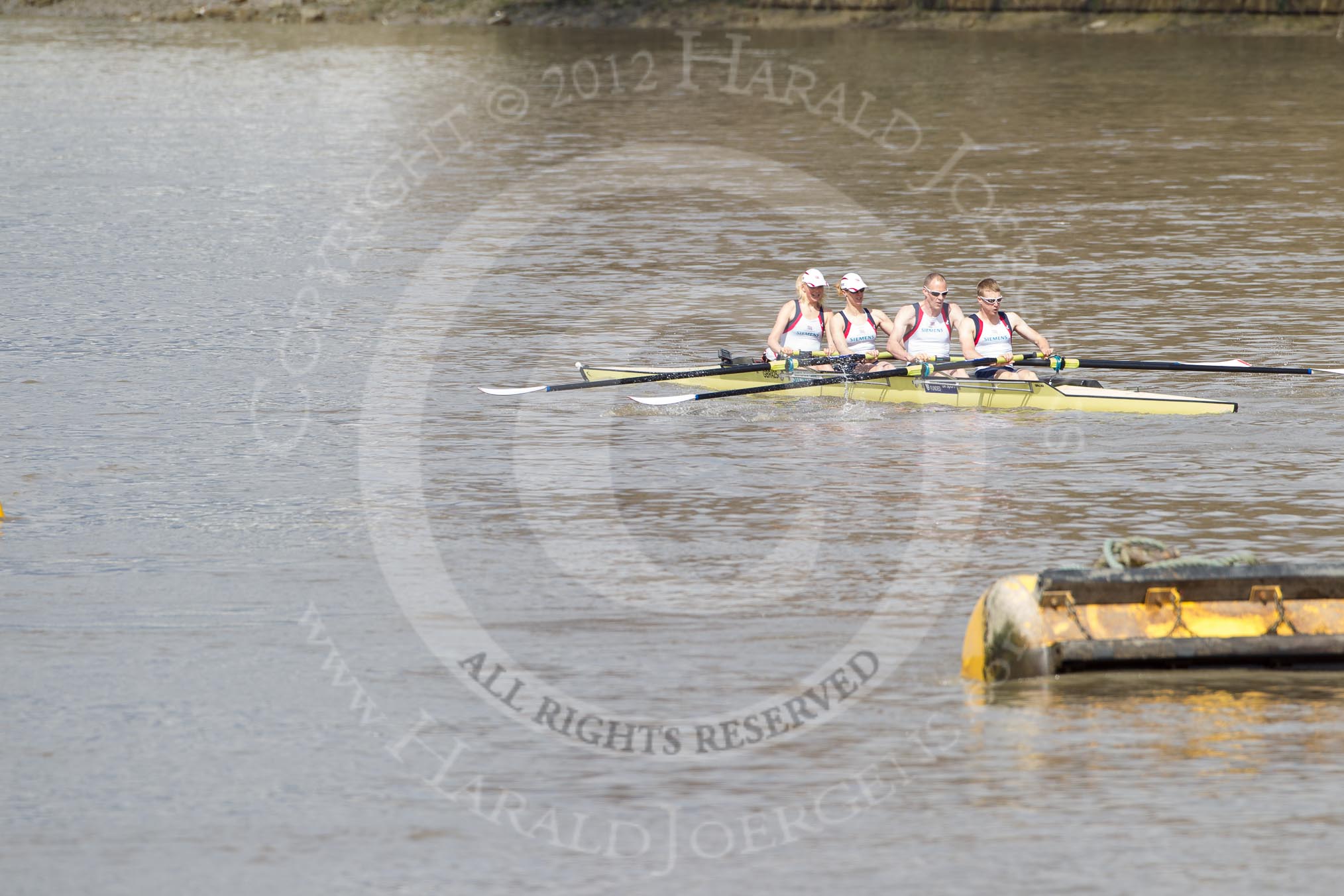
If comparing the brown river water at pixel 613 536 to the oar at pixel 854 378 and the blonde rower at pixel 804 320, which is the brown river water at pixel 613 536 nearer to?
the oar at pixel 854 378

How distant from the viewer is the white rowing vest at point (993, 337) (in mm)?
20016

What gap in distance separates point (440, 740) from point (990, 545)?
17.1 ft

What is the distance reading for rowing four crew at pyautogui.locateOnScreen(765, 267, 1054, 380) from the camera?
65.1ft

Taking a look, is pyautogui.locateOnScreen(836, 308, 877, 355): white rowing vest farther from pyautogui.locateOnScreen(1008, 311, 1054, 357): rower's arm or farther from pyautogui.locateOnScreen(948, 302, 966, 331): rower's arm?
pyautogui.locateOnScreen(1008, 311, 1054, 357): rower's arm

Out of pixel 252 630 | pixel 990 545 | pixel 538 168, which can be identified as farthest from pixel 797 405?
pixel 538 168

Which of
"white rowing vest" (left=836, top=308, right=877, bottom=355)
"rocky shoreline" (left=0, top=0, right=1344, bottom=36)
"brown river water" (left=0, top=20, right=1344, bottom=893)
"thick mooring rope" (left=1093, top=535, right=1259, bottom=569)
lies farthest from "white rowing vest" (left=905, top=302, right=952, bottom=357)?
"rocky shoreline" (left=0, top=0, right=1344, bottom=36)

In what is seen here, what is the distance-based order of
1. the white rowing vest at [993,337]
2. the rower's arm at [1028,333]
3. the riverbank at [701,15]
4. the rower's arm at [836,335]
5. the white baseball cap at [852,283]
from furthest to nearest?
the riverbank at [701,15]
the rower's arm at [836,335]
the white baseball cap at [852,283]
the white rowing vest at [993,337]
the rower's arm at [1028,333]

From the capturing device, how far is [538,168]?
38938mm

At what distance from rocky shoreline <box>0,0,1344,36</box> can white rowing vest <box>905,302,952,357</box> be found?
46.1 metres

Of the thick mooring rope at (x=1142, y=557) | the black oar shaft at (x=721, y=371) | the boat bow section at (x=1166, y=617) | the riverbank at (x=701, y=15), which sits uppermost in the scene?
the riverbank at (x=701, y=15)

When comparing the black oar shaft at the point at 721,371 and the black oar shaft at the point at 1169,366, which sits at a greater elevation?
the black oar shaft at the point at 721,371

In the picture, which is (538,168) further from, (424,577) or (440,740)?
(440,740)

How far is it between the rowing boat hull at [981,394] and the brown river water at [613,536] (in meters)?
0.18

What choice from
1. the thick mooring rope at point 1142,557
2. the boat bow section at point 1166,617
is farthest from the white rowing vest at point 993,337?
the boat bow section at point 1166,617
